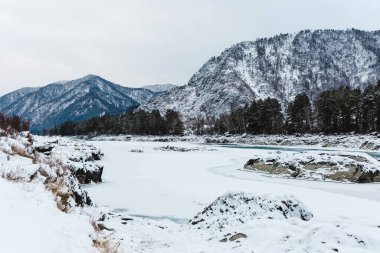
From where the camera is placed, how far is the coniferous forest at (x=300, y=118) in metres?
81.2

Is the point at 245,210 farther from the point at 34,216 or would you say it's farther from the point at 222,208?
A: the point at 34,216

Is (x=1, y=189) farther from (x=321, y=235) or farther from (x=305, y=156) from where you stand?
(x=305, y=156)

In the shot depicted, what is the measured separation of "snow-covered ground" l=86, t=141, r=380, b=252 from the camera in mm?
7492

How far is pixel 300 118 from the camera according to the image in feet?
308

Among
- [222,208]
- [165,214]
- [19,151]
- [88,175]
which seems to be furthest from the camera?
[88,175]

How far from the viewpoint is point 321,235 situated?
23.8 feet

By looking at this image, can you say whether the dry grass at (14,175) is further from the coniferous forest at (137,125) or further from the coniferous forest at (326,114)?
the coniferous forest at (137,125)

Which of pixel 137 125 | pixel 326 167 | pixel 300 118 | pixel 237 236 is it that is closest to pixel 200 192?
pixel 237 236

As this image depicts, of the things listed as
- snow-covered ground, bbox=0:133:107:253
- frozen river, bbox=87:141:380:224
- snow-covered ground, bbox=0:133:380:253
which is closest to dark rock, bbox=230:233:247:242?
snow-covered ground, bbox=0:133:380:253

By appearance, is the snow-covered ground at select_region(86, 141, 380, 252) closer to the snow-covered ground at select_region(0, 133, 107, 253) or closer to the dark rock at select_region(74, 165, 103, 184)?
the dark rock at select_region(74, 165, 103, 184)

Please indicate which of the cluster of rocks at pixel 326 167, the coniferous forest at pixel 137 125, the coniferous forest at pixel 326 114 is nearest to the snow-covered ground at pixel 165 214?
the cluster of rocks at pixel 326 167

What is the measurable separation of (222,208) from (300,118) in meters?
86.0

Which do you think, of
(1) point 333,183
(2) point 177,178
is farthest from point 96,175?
(1) point 333,183

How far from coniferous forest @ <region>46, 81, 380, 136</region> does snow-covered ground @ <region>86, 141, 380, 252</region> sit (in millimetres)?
59499
